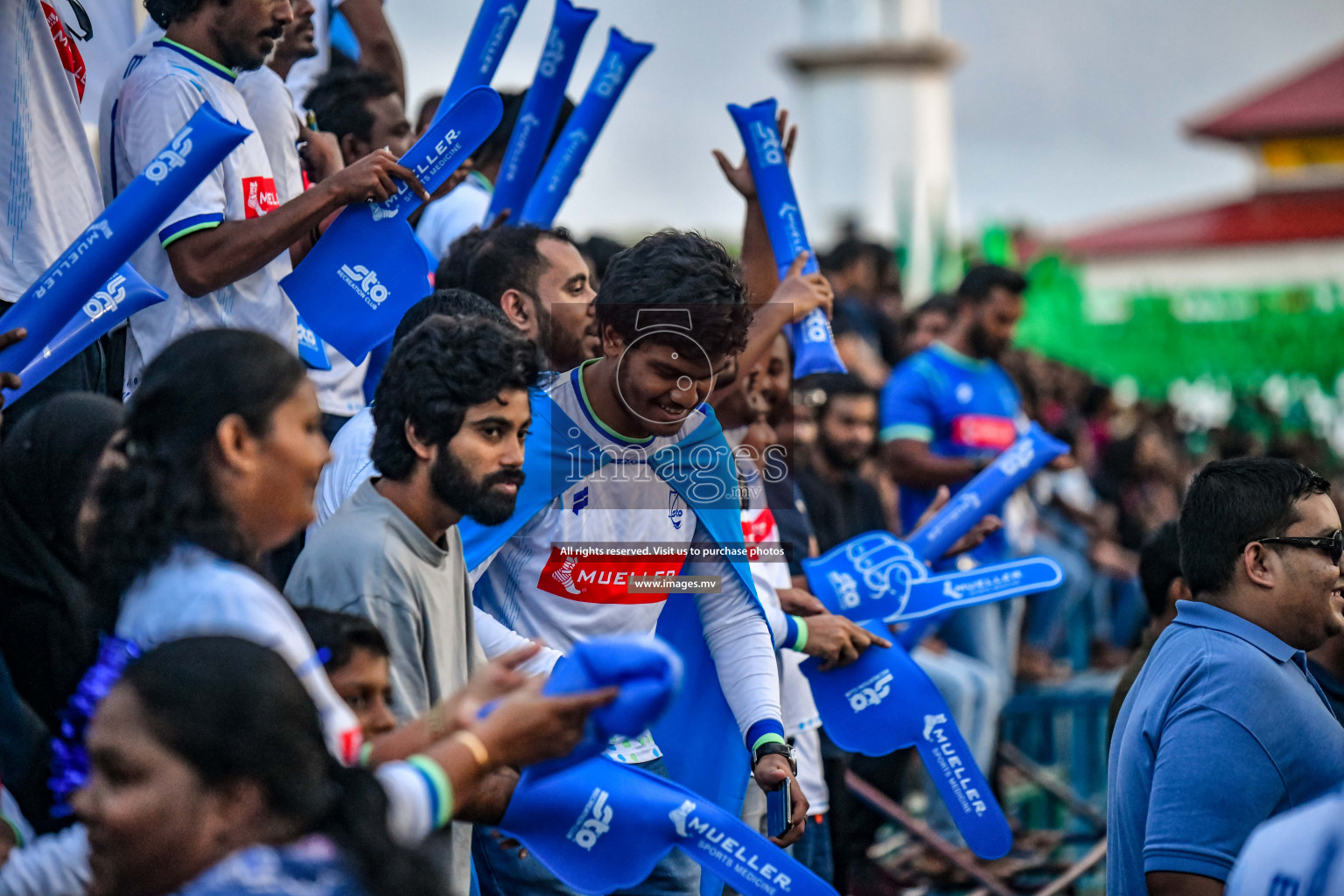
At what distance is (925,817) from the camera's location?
7688mm

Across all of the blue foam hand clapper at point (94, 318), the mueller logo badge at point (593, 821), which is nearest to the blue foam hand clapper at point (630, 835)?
the mueller logo badge at point (593, 821)

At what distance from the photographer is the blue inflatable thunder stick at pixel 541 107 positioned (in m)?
5.30

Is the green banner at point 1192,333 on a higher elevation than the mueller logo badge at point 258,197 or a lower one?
lower

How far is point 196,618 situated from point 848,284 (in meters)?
7.91

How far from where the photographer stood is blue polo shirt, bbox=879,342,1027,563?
713 centimetres

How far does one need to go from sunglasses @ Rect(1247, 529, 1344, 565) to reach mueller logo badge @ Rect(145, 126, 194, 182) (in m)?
2.54

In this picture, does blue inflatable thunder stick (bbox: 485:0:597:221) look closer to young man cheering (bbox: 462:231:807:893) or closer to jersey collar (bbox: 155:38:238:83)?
jersey collar (bbox: 155:38:238:83)

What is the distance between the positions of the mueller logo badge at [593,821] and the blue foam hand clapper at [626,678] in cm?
62

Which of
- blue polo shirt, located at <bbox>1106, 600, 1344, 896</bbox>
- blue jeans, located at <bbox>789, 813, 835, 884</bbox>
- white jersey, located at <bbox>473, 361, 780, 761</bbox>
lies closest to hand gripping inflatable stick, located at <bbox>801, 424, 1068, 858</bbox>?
blue jeans, located at <bbox>789, 813, 835, 884</bbox>

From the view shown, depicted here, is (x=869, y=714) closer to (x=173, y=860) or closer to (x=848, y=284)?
(x=173, y=860)

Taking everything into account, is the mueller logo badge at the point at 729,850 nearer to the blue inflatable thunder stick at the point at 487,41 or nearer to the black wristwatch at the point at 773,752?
the black wristwatch at the point at 773,752

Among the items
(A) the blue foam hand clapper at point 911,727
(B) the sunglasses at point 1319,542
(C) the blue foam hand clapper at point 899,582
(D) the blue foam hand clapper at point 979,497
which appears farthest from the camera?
(D) the blue foam hand clapper at point 979,497

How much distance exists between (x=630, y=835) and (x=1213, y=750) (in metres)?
1.23

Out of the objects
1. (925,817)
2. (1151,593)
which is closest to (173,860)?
(1151,593)
